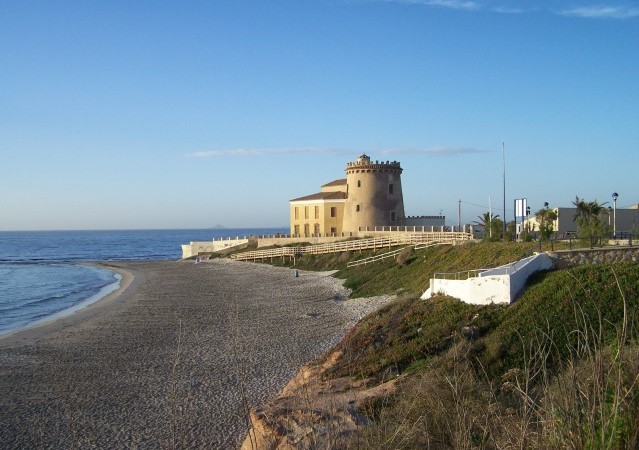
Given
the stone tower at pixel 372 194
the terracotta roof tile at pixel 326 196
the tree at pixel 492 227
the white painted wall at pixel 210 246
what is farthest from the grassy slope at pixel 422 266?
the white painted wall at pixel 210 246

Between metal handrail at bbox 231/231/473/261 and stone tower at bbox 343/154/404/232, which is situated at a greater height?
stone tower at bbox 343/154/404/232

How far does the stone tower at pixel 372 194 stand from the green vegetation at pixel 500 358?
34841 mm

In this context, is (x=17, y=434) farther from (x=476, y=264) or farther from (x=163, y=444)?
(x=476, y=264)

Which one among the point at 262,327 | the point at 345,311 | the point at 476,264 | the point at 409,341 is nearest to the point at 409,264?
the point at 476,264

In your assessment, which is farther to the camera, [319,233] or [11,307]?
[319,233]

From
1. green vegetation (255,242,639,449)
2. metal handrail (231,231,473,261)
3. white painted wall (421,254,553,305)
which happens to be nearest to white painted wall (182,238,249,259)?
metal handrail (231,231,473,261)

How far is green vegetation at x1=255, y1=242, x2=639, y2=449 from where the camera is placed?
3996 millimetres

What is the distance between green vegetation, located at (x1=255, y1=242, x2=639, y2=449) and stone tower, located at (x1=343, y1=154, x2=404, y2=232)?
114 feet

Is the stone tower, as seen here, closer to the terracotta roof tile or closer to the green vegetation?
the terracotta roof tile

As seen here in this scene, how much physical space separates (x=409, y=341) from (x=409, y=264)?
2069cm

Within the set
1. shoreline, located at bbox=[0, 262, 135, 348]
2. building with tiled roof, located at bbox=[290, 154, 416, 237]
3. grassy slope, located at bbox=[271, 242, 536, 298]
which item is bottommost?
shoreline, located at bbox=[0, 262, 135, 348]

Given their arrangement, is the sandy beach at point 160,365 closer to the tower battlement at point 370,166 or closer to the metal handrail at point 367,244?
the metal handrail at point 367,244

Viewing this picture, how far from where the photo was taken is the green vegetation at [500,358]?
400 centimetres

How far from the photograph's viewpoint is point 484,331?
1281 cm
